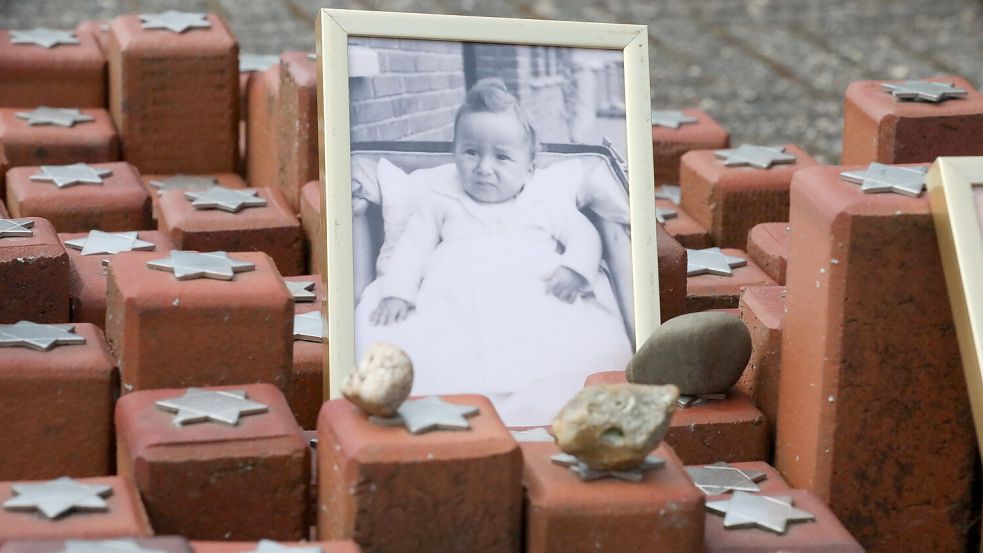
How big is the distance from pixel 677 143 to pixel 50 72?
4.87 feet

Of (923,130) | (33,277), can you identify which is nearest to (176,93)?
(33,277)

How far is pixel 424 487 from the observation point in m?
2.13

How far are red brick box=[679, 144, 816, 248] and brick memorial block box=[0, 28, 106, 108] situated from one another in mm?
1477

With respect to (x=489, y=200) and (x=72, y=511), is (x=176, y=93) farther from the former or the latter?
(x=72, y=511)

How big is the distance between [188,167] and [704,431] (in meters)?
1.71

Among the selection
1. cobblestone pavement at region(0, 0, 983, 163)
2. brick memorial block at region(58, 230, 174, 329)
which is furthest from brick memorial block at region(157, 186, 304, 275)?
cobblestone pavement at region(0, 0, 983, 163)

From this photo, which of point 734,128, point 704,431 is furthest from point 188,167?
point 734,128

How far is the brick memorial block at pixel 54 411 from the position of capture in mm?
2480

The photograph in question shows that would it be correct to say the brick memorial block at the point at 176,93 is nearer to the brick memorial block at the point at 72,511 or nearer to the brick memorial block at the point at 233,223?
the brick memorial block at the point at 233,223

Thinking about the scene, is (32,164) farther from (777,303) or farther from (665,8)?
(665,8)

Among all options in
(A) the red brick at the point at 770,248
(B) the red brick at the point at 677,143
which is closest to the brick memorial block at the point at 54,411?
(A) the red brick at the point at 770,248

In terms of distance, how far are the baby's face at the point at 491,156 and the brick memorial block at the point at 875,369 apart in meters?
0.45

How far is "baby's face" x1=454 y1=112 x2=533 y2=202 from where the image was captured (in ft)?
8.96

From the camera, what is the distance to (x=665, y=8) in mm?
7621
